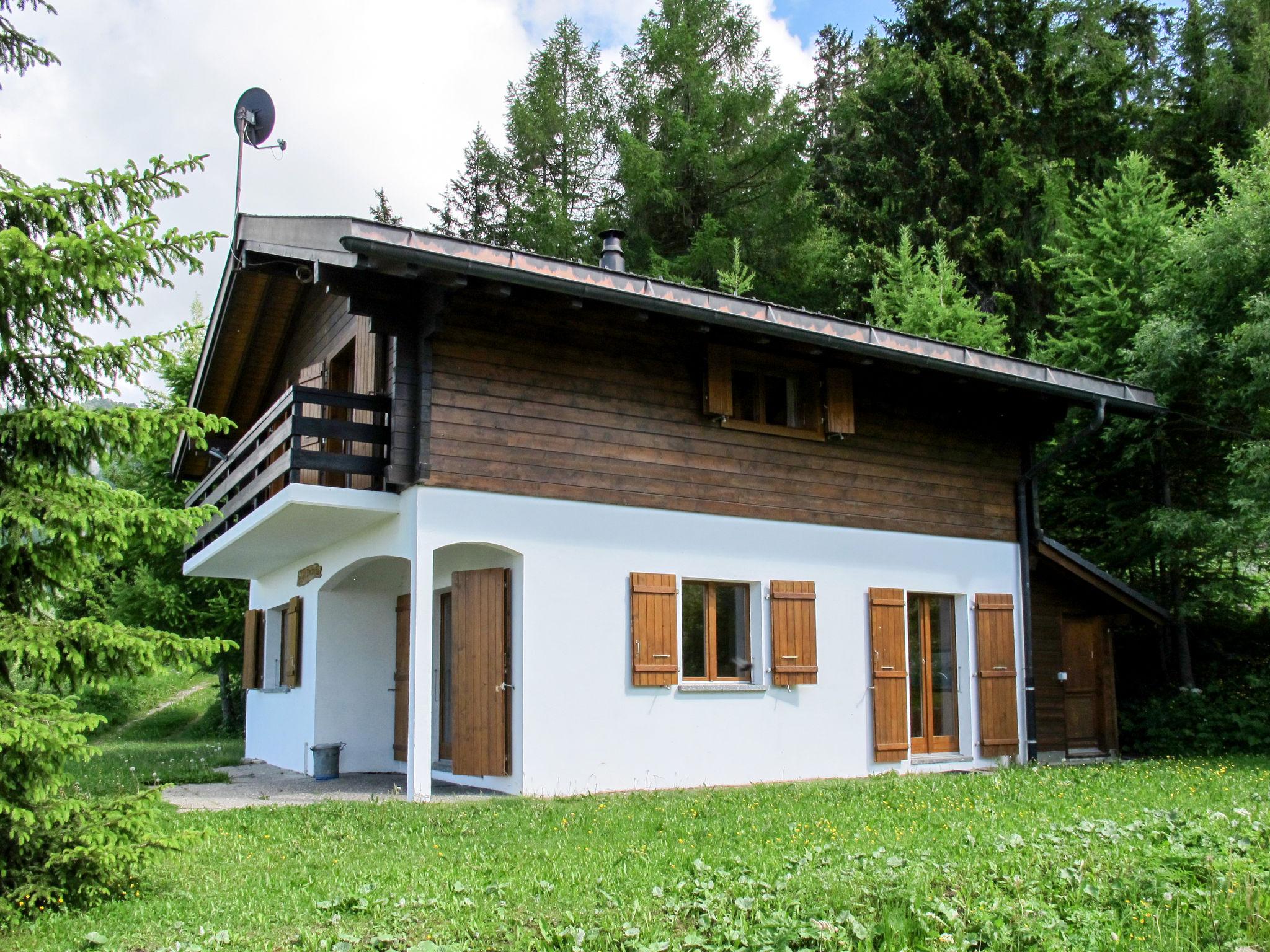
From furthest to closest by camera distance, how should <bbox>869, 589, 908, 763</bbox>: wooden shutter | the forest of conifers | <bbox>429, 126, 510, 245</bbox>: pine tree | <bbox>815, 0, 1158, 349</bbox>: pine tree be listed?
<bbox>429, 126, 510, 245</bbox>: pine tree, <bbox>815, 0, 1158, 349</bbox>: pine tree, the forest of conifers, <bbox>869, 589, 908, 763</bbox>: wooden shutter

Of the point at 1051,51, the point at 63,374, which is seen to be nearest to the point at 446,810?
the point at 63,374

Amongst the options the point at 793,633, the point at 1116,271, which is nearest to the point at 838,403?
the point at 793,633

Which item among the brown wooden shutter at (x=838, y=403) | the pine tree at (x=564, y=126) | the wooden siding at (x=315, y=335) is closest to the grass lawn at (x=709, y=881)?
the brown wooden shutter at (x=838, y=403)

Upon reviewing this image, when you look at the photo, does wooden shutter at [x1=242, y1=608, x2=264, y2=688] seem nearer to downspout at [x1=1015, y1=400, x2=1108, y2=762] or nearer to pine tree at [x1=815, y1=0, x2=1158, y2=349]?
downspout at [x1=1015, y1=400, x2=1108, y2=762]

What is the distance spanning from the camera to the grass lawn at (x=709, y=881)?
4918 mm

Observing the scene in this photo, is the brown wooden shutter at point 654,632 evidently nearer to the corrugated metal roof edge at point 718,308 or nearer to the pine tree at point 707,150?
the corrugated metal roof edge at point 718,308

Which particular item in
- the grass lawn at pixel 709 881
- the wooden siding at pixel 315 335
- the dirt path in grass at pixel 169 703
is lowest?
the dirt path in grass at pixel 169 703

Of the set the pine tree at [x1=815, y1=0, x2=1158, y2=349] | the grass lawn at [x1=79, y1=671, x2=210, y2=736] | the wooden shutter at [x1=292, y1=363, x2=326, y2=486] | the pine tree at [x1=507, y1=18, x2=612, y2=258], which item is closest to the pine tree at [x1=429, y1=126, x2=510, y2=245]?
the pine tree at [x1=507, y1=18, x2=612, y2=258]

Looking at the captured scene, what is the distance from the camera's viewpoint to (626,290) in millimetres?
10031

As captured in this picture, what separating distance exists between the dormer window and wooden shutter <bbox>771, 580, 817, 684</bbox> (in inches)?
64.1

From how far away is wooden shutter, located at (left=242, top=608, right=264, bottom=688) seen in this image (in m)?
15.0

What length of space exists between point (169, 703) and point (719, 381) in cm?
2027

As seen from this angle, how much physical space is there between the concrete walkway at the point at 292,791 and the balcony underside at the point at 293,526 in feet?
7.89

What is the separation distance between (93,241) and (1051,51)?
77.1ft
